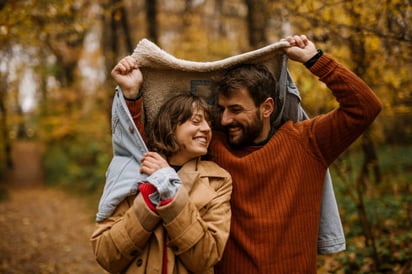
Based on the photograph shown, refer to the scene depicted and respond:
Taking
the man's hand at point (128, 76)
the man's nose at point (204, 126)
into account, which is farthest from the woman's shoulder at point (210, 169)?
the man's hand at point (128, 76)

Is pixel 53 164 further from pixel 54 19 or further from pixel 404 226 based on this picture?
pixel 404 226

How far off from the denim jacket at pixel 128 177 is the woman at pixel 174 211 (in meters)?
0.07

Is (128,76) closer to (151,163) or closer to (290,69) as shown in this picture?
(151,163)

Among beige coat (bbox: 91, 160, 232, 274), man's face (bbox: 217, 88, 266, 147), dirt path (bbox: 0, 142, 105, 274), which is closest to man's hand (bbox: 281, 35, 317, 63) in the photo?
man's face (bbox: 217, 88, 266, 147)

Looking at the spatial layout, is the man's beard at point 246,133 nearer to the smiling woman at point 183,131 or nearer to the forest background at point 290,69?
the smiling woman at point 183,131

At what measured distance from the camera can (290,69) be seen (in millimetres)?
5574

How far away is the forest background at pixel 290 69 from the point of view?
4.50m

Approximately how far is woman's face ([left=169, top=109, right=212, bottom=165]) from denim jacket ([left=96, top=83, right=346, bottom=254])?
0.23 metres

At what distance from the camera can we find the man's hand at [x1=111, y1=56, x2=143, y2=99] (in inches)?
95.3

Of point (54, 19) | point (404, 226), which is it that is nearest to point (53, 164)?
point (54, 19)

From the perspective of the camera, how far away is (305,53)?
250 cm

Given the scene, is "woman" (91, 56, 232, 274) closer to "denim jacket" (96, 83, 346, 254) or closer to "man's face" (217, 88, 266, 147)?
"denim jacket" (96, 83, 346, 254)

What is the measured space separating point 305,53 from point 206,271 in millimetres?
1447

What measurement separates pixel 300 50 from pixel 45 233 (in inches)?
307
